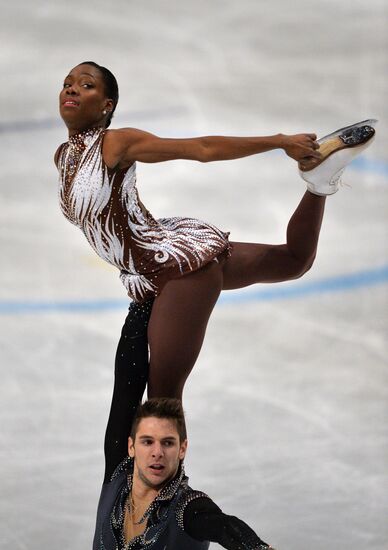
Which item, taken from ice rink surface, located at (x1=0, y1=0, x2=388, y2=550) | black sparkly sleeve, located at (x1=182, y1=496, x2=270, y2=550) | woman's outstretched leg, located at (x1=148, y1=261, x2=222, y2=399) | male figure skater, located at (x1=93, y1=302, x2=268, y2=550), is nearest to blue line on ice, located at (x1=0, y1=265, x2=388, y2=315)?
ice rink surface, located at (x1=0, y1=0, x2=388, y2=550)

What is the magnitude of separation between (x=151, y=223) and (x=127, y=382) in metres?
0.47

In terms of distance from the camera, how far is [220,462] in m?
4.10

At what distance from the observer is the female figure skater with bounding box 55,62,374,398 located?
319 centimetres

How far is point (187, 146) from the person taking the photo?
3033 millimetres

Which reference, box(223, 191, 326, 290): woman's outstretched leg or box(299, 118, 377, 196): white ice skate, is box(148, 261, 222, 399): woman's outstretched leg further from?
box(299, 118, 377, 196): white ice skate

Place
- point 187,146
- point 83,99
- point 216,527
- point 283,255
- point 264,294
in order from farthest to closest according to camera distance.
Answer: point 264,294 < point 283,255 < point 83,99 < point 187,146 < point 216,527

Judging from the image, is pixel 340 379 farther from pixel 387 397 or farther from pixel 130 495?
pixel 130 495

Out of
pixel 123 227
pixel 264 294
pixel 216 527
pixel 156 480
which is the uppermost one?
pixel 264 294

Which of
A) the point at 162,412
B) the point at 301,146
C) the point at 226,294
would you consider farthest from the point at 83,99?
the point at 226,294

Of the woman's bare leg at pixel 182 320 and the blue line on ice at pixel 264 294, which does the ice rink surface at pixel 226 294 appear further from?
the woman's bare leg at pixel 182 320

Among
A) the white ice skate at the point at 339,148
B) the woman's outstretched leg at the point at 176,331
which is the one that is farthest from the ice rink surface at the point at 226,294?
the white ice skate at the point at 339,148

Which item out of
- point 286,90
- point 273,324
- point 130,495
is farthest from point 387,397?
point 286,90

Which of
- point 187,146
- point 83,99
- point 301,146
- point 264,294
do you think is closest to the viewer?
point 187,146

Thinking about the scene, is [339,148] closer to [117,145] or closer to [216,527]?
[117,145]
